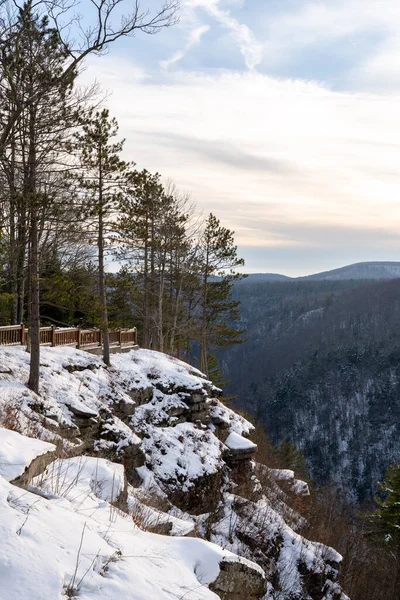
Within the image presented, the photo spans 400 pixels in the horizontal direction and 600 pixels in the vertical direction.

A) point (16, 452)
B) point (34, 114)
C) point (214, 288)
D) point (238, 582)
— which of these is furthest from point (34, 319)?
point (214, 288)

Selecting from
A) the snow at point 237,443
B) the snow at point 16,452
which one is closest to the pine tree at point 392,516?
the snow at point 237,443

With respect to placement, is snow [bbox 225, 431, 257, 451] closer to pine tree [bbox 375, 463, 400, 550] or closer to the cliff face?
the cliff face

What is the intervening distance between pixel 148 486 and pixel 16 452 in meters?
7.79

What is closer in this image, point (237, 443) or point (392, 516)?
point (237, 443)

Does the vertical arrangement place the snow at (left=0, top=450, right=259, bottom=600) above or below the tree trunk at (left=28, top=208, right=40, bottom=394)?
below

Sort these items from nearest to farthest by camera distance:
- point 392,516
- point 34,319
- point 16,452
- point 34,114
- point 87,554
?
point 87,554
point 16,452
point 34,114
point 34,319
point 392,516

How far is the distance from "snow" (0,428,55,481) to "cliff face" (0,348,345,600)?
17 millimetres

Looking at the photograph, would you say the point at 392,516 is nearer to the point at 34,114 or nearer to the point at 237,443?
the point at 237,443

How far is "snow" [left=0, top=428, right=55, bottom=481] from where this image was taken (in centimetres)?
467

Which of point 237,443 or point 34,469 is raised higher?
point 34,469

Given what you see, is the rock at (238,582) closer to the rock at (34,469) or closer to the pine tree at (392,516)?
the rock at (34,469)

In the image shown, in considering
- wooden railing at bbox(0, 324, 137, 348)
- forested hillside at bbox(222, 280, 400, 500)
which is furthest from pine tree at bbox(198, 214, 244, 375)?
forested hillside at bbox(222, 280, 400, 500)

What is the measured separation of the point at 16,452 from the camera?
16.8 ft

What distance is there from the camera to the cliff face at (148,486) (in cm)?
381
